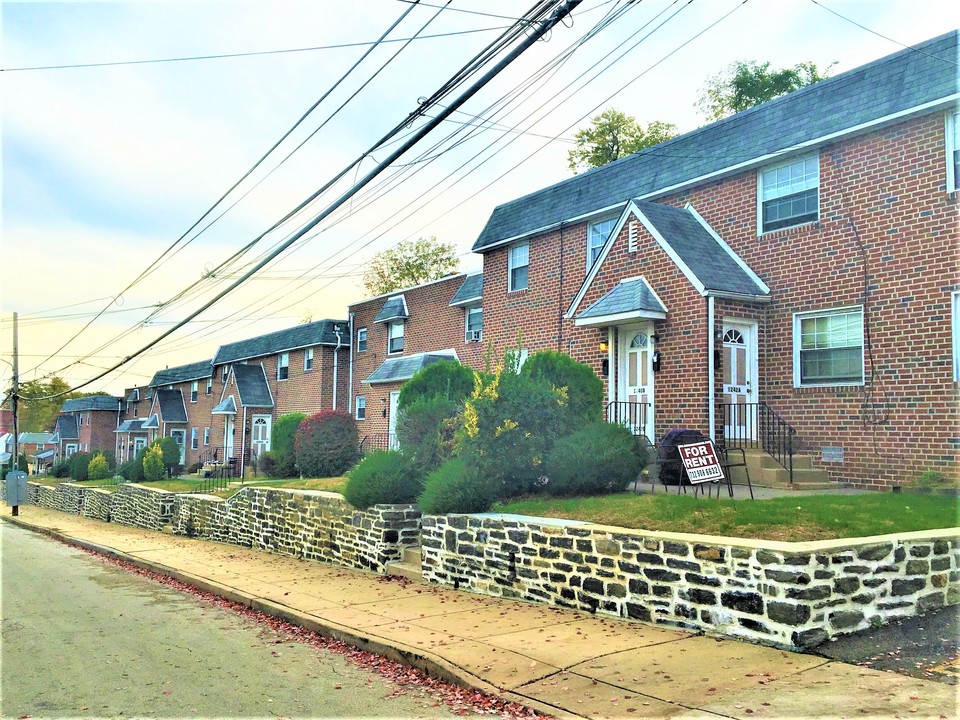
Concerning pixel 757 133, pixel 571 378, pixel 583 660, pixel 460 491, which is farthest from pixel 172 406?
pixel 583 660

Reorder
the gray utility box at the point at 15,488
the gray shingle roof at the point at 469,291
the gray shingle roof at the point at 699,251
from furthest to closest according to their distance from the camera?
the gray utility box at the point at 15,488 < the gray shingle roof at the point at 469,291 < the gray shingle roof at the point at 699,251

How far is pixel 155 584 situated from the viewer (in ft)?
46.4

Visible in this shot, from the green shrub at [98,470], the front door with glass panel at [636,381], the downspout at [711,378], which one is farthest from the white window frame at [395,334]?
the green shrub at [98,470]

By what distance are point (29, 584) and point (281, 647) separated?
25.4ft

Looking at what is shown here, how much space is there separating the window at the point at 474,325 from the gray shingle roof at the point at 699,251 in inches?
440

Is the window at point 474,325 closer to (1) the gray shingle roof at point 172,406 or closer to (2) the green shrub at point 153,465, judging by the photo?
(2) the green shrub at point 153,465

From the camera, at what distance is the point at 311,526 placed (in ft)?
50.4

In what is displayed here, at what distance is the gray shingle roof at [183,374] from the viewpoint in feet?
163

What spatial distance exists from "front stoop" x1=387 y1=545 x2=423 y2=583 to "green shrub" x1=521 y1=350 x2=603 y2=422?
3.38 m

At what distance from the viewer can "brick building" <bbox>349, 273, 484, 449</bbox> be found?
28281 millimetres

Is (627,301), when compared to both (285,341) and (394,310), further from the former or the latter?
(285,341)

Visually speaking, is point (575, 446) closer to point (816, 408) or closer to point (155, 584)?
point (816, 408)

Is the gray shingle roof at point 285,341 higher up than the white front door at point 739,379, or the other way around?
the gray shingle roof at point 285,341

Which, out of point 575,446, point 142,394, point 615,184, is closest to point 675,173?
point 615,184
